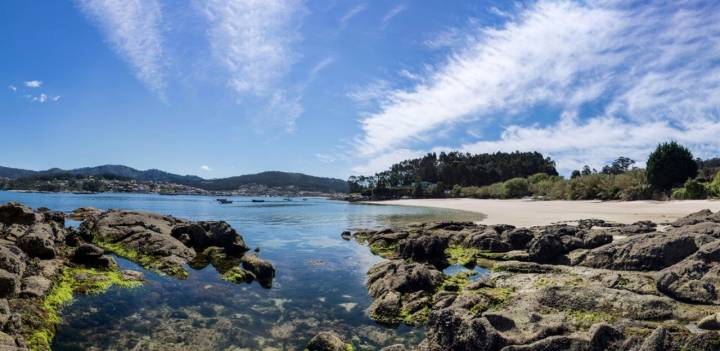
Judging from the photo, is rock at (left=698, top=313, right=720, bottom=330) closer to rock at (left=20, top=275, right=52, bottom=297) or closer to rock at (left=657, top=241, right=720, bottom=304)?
rock at (left=657, top=241, right=720, bottom=304)

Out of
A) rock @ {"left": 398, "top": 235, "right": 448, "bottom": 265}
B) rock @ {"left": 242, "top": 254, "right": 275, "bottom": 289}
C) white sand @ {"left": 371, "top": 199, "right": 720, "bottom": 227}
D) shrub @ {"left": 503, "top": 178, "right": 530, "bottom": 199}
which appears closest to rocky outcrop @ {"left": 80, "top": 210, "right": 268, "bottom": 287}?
rock @ {"left": 242, "top": 254, "right": 275, "bottom": 289}

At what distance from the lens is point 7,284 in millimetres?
13711

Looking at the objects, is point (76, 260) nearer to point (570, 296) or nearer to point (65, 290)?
point (65, 290)

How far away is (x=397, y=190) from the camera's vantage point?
624ft

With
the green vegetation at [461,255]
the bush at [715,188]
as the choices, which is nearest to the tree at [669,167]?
the bush at [715,188]

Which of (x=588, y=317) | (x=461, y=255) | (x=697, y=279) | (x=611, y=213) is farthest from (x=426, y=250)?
(x=611, y=213)

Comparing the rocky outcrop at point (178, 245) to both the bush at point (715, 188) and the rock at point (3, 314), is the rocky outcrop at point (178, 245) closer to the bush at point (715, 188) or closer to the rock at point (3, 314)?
the rock at point (3, 314)

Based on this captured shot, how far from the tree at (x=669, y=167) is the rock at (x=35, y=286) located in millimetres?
93803

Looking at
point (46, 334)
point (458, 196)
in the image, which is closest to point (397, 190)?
point (458, 196)

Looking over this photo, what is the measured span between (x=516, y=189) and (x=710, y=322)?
12506cm

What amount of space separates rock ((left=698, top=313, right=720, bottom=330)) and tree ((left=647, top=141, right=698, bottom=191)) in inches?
3218

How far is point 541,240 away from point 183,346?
18.6 m

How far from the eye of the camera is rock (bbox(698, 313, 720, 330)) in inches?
417

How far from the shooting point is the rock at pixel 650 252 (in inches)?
654
